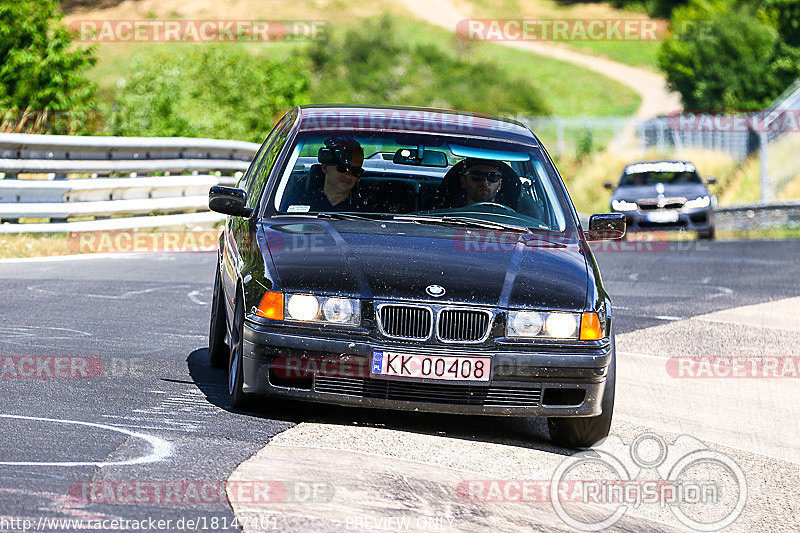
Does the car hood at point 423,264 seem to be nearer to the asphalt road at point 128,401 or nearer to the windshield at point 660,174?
the asphalt road at point 128,401

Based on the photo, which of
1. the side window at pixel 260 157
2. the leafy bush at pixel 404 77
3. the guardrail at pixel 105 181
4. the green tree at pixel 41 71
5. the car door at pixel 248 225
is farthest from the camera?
the leafy bush at pixel 404 77

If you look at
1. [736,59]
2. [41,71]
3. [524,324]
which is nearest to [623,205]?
[41,71]

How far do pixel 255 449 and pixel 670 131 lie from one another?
3807cm

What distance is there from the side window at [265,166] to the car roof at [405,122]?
0.14 m

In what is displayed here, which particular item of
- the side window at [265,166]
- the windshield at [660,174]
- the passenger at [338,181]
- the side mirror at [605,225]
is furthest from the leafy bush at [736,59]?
the passenger at [338,181]

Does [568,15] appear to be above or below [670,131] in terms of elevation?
above

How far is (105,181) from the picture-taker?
16.6 meters

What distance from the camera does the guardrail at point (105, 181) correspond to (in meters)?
15.1

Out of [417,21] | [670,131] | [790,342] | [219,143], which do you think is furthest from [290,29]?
[790,342]

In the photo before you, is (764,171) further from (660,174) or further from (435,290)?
(435,290)

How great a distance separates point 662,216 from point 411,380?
64.6 ft

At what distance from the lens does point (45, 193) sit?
15.5m

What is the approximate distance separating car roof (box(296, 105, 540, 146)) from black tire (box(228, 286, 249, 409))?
4.62ft

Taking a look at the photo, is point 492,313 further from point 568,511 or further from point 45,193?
point 45,193
